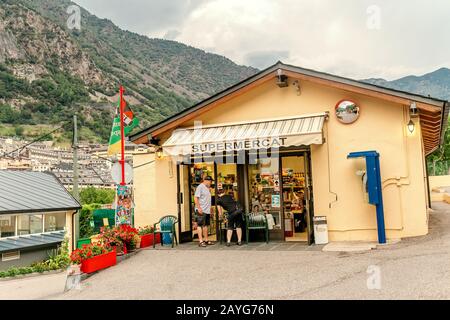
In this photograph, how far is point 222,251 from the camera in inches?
413

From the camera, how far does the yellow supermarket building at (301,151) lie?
10320mm

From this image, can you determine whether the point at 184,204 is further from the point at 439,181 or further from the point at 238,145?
the point at 439,181

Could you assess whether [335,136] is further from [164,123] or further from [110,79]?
[110,79]

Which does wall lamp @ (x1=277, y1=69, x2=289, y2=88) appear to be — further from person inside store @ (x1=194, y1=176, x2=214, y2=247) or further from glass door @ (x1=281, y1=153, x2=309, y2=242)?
person inside store @ (x1=194, y1=176, x2=214, y2=247)

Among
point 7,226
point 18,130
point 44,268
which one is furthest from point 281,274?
point 18,130

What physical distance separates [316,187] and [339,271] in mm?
3877

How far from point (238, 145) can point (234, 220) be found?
1957 mm

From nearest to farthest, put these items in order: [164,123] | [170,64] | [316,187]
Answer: [316,187]
[164,123]
[170,64]

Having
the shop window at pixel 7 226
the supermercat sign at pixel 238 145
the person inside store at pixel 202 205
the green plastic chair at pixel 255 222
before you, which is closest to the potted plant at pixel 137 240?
the person inside store at pixel 202 205

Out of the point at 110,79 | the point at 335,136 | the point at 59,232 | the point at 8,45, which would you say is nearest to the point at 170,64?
the point at 110,79

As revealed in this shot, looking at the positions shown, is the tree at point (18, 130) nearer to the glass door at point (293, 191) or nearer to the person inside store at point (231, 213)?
the person inside store at point (231, 213)

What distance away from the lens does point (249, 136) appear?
11008mm

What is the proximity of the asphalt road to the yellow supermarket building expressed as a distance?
140 cm

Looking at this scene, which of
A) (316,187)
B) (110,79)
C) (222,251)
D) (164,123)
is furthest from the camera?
(110,79)
